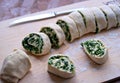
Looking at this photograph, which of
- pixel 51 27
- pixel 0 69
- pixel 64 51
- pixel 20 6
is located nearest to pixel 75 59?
pixel 64 51

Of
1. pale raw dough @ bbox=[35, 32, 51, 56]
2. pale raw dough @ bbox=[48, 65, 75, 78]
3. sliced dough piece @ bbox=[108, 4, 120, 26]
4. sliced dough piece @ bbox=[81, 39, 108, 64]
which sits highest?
sliced dough piece @ bbox=[108, 4, 120, 26]

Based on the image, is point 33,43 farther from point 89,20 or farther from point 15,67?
point 89,20

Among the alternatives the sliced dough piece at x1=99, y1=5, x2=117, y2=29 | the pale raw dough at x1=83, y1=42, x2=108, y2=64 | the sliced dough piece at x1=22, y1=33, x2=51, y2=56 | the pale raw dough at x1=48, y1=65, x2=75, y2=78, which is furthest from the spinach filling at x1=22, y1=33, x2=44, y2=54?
the sliced dough piece at x1=99, y1=5, x2=117, y2=29

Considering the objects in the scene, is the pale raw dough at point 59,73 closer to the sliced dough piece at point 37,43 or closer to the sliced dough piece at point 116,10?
the sliced dough piece at point 37,43

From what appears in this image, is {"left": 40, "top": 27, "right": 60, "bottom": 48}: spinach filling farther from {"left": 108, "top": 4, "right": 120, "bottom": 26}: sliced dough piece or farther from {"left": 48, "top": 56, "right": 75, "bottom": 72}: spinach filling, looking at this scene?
{"left": 108, "top": 4, "right": 120, "bottom": 26}: sliced dough piece

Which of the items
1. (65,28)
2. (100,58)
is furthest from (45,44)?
(100,58)

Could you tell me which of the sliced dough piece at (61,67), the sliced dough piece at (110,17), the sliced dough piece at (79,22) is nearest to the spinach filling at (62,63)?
the sliced dough piece at (61,67)
